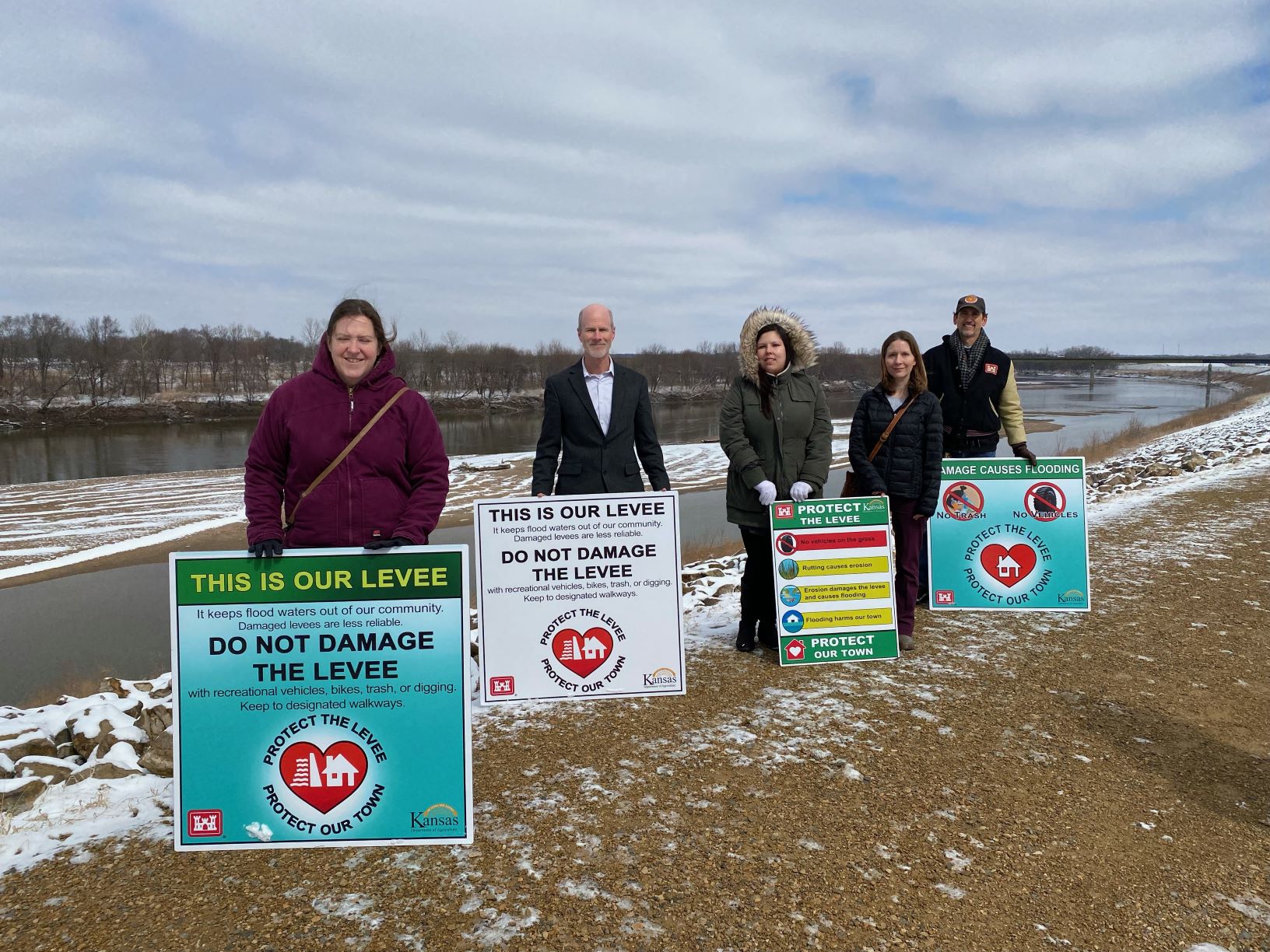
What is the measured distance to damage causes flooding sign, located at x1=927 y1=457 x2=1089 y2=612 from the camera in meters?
6.16

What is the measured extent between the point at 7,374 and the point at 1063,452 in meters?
94.1

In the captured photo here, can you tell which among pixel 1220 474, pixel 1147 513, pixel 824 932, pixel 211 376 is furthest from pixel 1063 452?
pixel 211 376

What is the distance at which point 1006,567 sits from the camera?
6.23 metres

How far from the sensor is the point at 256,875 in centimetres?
299

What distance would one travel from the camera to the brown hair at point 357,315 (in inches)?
128

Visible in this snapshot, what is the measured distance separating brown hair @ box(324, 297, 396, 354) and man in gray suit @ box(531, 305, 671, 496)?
1.42 m

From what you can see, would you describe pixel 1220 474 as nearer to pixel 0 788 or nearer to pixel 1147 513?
pixel 1147 513

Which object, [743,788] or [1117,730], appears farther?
[1117,730]

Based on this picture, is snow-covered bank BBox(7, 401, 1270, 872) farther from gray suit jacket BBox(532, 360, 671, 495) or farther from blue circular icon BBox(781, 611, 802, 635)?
gray suit jacket BBox(532, 360, 671, 495)

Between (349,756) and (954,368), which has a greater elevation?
(954,368)

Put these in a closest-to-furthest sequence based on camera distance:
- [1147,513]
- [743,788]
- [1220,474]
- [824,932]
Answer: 1. [824,932]
2. [743,788]
3. [1147,513]
4. [1220,474]

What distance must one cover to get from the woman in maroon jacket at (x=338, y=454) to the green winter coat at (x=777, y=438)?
92.6 inches

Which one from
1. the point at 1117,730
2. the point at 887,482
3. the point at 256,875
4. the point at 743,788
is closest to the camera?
the point at 256,875

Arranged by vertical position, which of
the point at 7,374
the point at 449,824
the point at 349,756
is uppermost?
the point at 7,374
